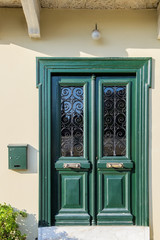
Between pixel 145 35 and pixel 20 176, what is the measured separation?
8.77ft

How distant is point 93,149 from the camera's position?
8.72 ft

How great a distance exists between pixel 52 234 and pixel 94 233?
59 centimetres

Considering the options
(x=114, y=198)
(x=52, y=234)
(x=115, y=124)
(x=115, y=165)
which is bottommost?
(x=52, y=234)

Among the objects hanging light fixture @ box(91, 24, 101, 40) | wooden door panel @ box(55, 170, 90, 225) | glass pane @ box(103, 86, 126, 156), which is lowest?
wooden door panel @ box(55, 170, 90, 225)

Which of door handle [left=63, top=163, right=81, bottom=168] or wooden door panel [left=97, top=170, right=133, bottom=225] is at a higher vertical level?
door handle [left=63, top=163, right=81, bottom=168]

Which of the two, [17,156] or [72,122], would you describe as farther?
[72,122]

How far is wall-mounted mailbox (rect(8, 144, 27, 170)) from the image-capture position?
256 cm

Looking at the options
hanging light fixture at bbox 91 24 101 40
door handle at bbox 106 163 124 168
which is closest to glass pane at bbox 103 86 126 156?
door handle at bbox 106 163 124 168

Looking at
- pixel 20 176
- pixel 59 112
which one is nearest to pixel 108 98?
pixel 59 112

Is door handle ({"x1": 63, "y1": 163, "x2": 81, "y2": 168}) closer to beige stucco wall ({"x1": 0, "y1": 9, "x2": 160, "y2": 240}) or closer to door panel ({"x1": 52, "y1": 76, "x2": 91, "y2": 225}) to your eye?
door panel ({"x1": 52, "y1": 76, "x2": 91, "y2": 225})

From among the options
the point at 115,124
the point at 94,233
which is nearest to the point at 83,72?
the point at 115,124

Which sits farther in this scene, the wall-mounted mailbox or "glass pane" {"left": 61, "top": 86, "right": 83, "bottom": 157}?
"glass pane" {"left": 61, "top": 86, "right": 83, "bottom": 157}

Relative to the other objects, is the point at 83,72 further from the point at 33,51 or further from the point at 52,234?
the point at 52,234

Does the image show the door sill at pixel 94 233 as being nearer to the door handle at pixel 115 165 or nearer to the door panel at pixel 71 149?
the door panel at pixel 71 149
